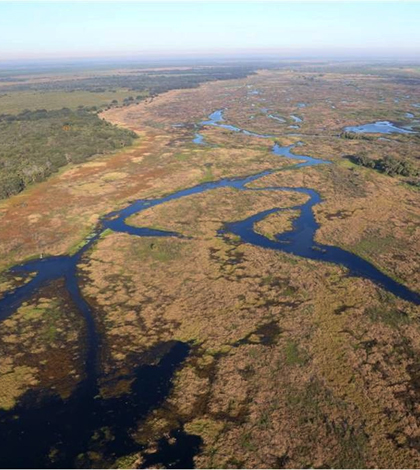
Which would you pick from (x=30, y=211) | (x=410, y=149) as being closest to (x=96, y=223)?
(x=30, y=211)

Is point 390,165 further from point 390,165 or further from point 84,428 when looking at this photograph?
point 84,428

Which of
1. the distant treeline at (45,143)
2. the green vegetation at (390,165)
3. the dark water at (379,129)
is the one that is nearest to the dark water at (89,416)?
the distant treeline at (45,143)

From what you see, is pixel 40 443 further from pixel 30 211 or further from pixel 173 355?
pixel 30 211

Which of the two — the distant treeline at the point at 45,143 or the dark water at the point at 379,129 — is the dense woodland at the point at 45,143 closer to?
the distant treeline at the point at 45,143

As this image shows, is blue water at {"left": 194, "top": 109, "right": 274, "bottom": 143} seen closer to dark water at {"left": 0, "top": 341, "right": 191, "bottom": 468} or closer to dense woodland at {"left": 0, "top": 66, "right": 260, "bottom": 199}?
dense woodland at {"left": 0, "top": 66, "right": 260, "bottom": 199}

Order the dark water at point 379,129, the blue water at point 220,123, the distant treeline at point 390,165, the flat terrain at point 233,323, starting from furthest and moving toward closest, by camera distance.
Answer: the dark water at point 379,129 < the blue water at point 220,123 < the distant treeline at point 390,165 < the flat terrain at point 233,323

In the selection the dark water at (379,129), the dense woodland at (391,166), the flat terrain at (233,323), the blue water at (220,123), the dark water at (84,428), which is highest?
the blue water at (220,123)
